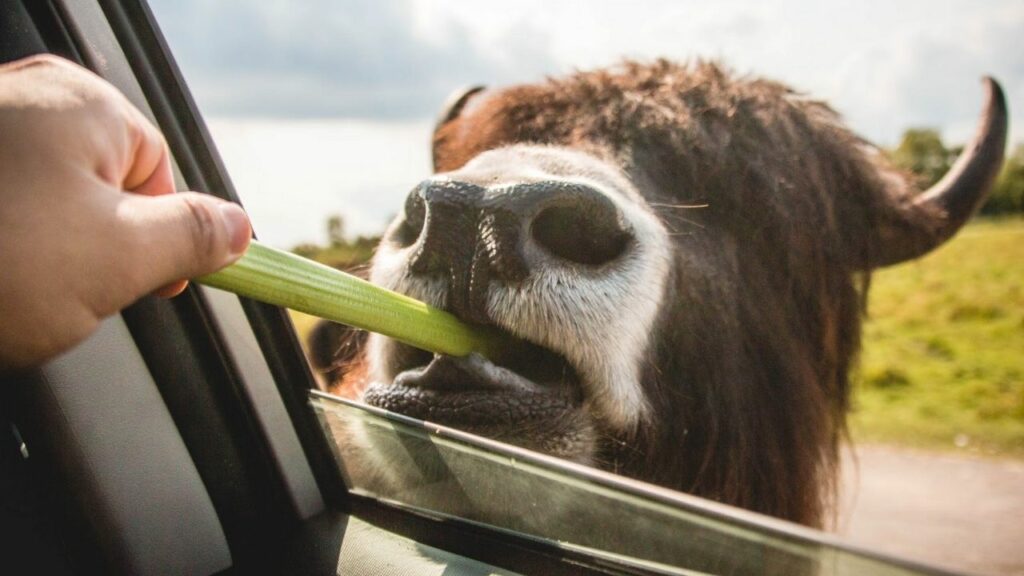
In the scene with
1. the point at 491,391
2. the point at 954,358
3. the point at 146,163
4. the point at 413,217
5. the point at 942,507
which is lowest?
the point at 954,358

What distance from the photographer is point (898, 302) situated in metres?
11.0

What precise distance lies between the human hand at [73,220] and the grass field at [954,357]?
840 centimetres

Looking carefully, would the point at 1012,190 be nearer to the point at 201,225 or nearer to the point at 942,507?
the point at 942,507

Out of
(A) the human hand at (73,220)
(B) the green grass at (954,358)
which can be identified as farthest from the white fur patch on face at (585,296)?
(B) the green grass at (954,358)

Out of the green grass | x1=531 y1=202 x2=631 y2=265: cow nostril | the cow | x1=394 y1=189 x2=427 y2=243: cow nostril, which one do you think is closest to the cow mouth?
the cow

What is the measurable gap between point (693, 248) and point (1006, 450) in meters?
8.10

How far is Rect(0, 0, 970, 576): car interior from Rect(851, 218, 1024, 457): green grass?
7904mm

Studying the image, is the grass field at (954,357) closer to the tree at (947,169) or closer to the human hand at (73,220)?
the tree at (947,169)

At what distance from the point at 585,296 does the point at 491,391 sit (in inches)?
14.3

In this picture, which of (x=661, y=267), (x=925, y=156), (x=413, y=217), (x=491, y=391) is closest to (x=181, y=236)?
(x=491, y=391)

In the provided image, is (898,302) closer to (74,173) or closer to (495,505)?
(495,505)

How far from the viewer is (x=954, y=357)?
12578mm

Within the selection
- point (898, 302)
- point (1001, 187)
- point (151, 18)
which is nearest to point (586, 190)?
point (151, 18)

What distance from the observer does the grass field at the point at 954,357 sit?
9.43 metres
